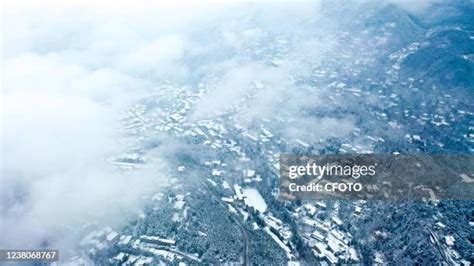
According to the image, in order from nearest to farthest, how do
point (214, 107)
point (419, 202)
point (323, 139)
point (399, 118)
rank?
point (419, 202), point (323, 139), point (399, 118), point (214, 107)

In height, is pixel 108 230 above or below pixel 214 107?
above

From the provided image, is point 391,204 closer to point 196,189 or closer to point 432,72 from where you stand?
point 196,189

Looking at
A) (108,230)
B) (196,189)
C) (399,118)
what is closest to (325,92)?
(399,118)

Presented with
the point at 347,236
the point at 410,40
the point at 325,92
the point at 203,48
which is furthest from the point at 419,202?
the point at 203,48

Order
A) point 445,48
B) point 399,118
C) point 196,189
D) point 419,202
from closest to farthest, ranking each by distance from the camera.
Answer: point 419,202 → point 196,189 → point 399,118 → point 445,48

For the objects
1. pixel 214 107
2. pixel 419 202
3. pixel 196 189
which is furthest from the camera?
pixel 214 107

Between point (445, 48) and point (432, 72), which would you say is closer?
point (432, 72)

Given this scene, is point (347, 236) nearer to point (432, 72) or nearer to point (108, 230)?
point (108, 230)

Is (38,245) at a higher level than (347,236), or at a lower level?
higher

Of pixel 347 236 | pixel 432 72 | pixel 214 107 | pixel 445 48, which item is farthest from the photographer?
pixel 445 48
